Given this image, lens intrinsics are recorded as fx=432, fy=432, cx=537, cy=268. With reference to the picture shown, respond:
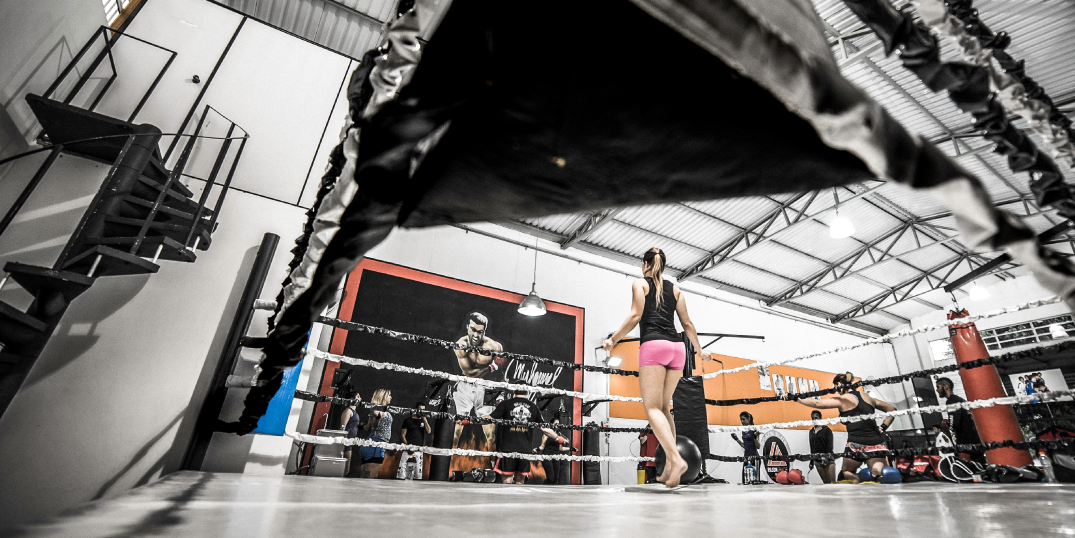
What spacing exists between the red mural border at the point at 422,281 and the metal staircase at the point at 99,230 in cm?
219

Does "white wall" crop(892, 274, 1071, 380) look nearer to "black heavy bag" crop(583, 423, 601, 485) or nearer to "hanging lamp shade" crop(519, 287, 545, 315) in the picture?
"black heavy bag" crop(583, 423, 601, 485)

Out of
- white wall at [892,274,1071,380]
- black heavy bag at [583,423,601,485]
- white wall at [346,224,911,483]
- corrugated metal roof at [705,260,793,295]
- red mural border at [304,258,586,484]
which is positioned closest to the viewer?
red mural border at [304,258,586,484]

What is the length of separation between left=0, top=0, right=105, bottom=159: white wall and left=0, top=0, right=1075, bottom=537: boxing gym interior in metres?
0.02

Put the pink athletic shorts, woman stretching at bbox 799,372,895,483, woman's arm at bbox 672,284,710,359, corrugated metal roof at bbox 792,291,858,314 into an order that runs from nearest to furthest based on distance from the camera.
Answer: the pink athletic shorts
woman's arm at bbox 672,284,710,359
woman stretching at bbox 799,372,895,483
corrugated metal roof at bbox 792,291,858,314

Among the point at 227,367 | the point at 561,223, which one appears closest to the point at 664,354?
the point at 227,367

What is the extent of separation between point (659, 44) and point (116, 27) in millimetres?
A: 5756

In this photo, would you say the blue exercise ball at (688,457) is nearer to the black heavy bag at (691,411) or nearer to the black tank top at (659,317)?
the black heavy bag at (691,411)

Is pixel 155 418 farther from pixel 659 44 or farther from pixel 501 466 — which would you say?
pixel 501 466

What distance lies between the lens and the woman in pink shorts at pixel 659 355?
7.68ft

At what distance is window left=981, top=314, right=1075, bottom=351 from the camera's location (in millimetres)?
9852

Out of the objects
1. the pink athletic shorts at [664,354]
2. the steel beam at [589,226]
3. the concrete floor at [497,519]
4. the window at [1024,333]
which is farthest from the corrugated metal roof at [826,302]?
the concrete floor at [497,519]

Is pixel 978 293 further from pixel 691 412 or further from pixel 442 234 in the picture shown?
pixel 442 234

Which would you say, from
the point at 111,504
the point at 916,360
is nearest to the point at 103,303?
the point at 111,504

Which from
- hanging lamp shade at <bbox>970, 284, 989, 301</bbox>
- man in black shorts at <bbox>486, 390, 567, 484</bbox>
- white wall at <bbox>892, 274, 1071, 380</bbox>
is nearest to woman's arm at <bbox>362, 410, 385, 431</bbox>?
man in black shorts at <bbox>486, 390, 567, 484</bbox>
